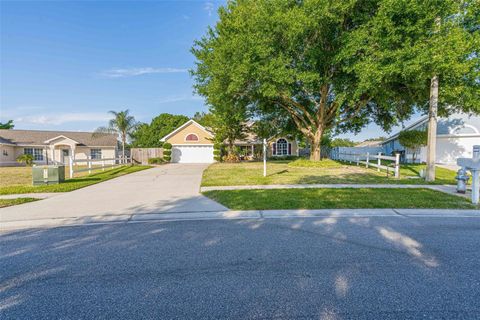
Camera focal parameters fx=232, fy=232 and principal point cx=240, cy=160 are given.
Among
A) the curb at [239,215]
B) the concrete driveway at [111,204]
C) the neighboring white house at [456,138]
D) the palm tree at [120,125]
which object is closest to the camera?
the curb at [239,215]

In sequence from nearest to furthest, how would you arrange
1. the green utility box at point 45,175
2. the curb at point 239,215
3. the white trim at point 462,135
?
the curb at point 239,215 < the green utility box at point 45,175 < the white trim at point 462,135

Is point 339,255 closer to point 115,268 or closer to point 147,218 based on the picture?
point 115,268

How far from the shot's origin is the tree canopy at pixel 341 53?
34.7ft

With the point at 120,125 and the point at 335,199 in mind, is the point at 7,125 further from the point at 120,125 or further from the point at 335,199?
the point at 335,199

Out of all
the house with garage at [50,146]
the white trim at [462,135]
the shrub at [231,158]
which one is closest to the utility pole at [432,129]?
the white trim at [462,135]

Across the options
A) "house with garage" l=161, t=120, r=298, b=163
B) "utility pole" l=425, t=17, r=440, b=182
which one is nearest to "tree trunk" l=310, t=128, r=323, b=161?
"utility pole" l=425, t=17, r=440, b=182

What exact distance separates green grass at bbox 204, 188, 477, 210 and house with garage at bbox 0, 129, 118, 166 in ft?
89.1

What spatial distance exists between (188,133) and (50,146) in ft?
55.2

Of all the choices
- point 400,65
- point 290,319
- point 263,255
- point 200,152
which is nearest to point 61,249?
point 263,255

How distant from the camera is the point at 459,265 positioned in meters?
3.24

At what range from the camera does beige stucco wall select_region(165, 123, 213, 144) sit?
28891 millimetres

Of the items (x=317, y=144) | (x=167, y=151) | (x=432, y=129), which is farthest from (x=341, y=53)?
(x=167, y=151)

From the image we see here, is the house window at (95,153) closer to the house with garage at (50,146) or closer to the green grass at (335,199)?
the house with garage at (50,146)

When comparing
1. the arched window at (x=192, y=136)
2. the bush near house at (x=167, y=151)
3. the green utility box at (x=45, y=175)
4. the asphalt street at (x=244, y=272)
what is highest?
the arched window at (x=192, y=136)
